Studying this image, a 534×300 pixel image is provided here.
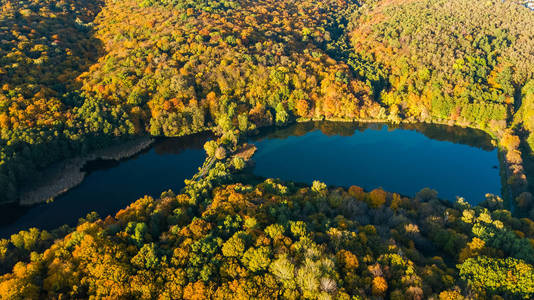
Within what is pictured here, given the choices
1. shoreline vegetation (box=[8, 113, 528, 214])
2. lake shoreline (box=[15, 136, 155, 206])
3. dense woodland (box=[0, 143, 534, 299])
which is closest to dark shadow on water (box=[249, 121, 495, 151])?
shoreline vegetation (box=[8, 113, 528, 214])

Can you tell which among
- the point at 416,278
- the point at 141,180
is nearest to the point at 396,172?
the point at 416,278

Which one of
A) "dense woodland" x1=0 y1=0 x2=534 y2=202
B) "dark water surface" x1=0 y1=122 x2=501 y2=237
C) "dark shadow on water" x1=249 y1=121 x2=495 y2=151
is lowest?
"dark water surface" x1=0 y1=122 x2=501 y2=237

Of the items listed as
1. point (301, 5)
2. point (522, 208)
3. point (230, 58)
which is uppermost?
point (301, 5)

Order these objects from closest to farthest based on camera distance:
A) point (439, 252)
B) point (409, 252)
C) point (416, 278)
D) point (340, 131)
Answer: point (416, 278), point (409, 252), point (439, 252), point (340, 131)

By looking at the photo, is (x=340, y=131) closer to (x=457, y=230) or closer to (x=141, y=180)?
(x=457, y=230)

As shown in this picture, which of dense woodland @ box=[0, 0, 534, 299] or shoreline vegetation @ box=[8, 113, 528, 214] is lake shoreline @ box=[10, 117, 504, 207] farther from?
dense woodland @ box=[0, 0, 534, 299]

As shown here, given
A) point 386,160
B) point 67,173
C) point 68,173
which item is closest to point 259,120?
point 386,160

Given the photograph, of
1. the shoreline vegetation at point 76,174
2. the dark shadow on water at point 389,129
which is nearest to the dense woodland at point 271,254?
the shoreline vegetation at point 76,174
